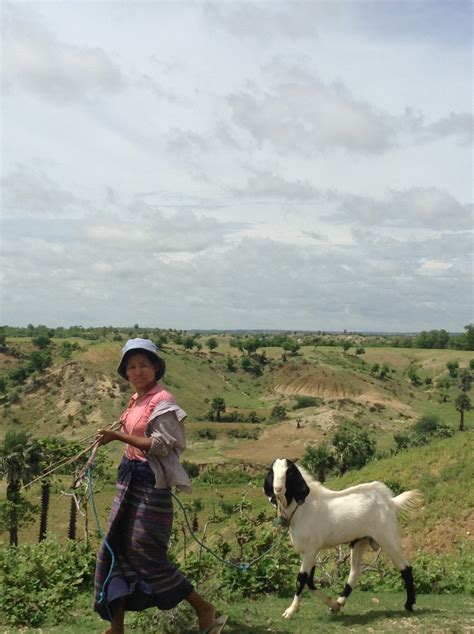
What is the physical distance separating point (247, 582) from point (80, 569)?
206 cm

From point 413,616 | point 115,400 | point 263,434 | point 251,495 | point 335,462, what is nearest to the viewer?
point 413,616

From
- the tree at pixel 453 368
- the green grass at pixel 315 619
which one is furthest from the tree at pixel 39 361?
the green grass at pixel 315 619

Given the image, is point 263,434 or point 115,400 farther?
point 115,400

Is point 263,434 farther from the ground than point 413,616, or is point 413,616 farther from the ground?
point 413,616

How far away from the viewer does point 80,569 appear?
7.34 m

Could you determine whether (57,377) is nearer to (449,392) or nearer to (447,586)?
(449,392)

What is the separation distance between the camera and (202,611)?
5176 mm

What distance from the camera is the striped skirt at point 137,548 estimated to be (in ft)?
15.9

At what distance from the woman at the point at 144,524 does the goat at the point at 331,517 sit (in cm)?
136

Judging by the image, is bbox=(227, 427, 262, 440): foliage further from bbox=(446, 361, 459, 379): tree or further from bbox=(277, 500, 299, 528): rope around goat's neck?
bbox=(277, 500, 299, 528): rope around goat's neck

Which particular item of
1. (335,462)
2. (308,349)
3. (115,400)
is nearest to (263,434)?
(115,400)

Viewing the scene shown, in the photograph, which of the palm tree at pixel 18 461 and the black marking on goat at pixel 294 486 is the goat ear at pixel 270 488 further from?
the palm tree at pixel 18 461

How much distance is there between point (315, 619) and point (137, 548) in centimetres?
234

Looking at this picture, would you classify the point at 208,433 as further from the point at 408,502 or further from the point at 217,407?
the point at 408,502
